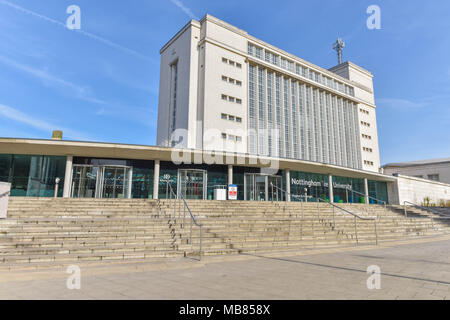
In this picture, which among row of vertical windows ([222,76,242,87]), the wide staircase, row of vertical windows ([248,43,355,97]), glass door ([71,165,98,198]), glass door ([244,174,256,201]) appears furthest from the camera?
row of vertical windows ([248,43,355,97])

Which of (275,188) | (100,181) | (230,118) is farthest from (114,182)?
(230,118)

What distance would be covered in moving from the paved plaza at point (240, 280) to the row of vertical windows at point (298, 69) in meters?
31.6

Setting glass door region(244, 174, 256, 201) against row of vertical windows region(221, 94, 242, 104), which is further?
row of vertical windows region(221, 94, 242, 104)

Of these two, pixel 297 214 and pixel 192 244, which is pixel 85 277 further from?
pixel 297 214

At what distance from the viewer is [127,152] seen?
1848 centimetres

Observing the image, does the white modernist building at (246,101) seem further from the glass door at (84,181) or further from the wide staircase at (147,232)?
the wide staircase at (147,232)

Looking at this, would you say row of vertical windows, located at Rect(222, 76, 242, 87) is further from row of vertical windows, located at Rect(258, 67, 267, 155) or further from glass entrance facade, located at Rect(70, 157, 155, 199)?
glass entrance facade, located at Rect(70, 157, 155, 199)

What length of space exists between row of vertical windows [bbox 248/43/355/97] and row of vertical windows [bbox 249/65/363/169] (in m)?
1.73

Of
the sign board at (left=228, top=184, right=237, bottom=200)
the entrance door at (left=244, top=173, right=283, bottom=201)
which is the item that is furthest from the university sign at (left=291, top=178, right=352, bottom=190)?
the sign board at (left=228, top=184, right=237, bottom=200)

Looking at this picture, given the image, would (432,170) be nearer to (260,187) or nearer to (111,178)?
(260,187)

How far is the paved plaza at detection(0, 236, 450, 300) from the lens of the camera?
4227 millimetres

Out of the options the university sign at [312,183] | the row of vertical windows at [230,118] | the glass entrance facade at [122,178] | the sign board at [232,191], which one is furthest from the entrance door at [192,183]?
the row of vertical windows at [230,118]

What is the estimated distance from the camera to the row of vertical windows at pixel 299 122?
32312mm
